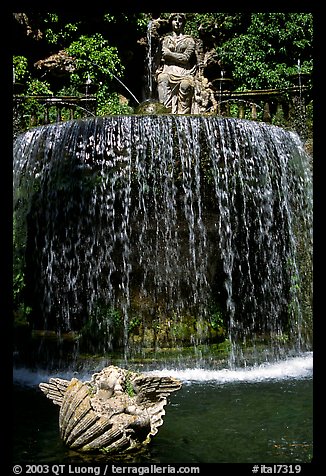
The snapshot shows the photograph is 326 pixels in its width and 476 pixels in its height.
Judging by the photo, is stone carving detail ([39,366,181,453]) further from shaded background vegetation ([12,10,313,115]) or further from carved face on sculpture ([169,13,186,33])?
shaded background vegetation ([12,10,313,115])

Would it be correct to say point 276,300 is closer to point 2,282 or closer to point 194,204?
point 194,204

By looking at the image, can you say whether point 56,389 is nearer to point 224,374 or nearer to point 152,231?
point 224,374

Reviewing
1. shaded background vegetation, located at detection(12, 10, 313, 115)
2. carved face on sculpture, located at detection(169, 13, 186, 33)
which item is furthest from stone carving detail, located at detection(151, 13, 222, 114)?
shaded background vegetation, located at detection(12, 10, 313, 115)

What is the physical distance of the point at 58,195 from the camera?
8.02 metres

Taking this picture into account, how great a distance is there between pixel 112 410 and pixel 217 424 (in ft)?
3.80

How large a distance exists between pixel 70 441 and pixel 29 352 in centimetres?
418

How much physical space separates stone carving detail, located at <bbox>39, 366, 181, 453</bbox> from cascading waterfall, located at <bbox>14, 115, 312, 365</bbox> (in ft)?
10.6

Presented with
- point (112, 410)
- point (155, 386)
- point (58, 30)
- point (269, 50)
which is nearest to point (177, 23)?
point (269, 50)

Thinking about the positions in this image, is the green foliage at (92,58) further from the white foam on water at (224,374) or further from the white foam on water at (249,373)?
the white foam on water at (249,373)

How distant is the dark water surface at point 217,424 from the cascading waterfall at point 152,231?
4.00 feet

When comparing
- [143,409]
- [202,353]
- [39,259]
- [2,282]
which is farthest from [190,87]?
[2,282]

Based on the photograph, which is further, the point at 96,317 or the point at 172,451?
the point at 96,317

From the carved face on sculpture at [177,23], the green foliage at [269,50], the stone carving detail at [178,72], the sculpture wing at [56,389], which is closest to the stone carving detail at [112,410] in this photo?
the sculpture wing at [56,389]

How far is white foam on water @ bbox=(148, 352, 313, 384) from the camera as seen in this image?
6.59 m
